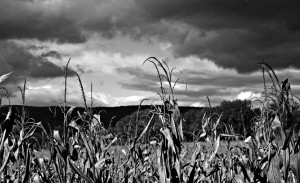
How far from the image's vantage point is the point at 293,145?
4109 millimetres

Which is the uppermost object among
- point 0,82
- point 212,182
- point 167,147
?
point 0,82

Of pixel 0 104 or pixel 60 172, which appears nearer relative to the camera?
pixel 0 104

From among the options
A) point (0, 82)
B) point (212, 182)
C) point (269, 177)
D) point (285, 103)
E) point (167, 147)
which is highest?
point (0, 82)

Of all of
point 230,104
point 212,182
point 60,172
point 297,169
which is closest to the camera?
point 297,169

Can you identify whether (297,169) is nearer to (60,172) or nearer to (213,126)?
(213,126)

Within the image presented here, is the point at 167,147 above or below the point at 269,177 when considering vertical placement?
above

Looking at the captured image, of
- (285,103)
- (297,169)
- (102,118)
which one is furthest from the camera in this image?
(102,118)

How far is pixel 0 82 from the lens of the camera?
3.87 m

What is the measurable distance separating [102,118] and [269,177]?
7.50 feet

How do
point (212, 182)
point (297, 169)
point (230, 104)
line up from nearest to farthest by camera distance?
1. point (297, 169)
2. point (212, 182)
3. point (230, 104)

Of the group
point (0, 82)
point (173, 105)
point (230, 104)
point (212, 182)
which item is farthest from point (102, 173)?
point (230, 104)

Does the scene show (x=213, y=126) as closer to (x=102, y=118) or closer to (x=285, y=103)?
Result: (x=102, y=118)

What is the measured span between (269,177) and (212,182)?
2.28 metres

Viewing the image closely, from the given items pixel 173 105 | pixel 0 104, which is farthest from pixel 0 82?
pixel 173 105
